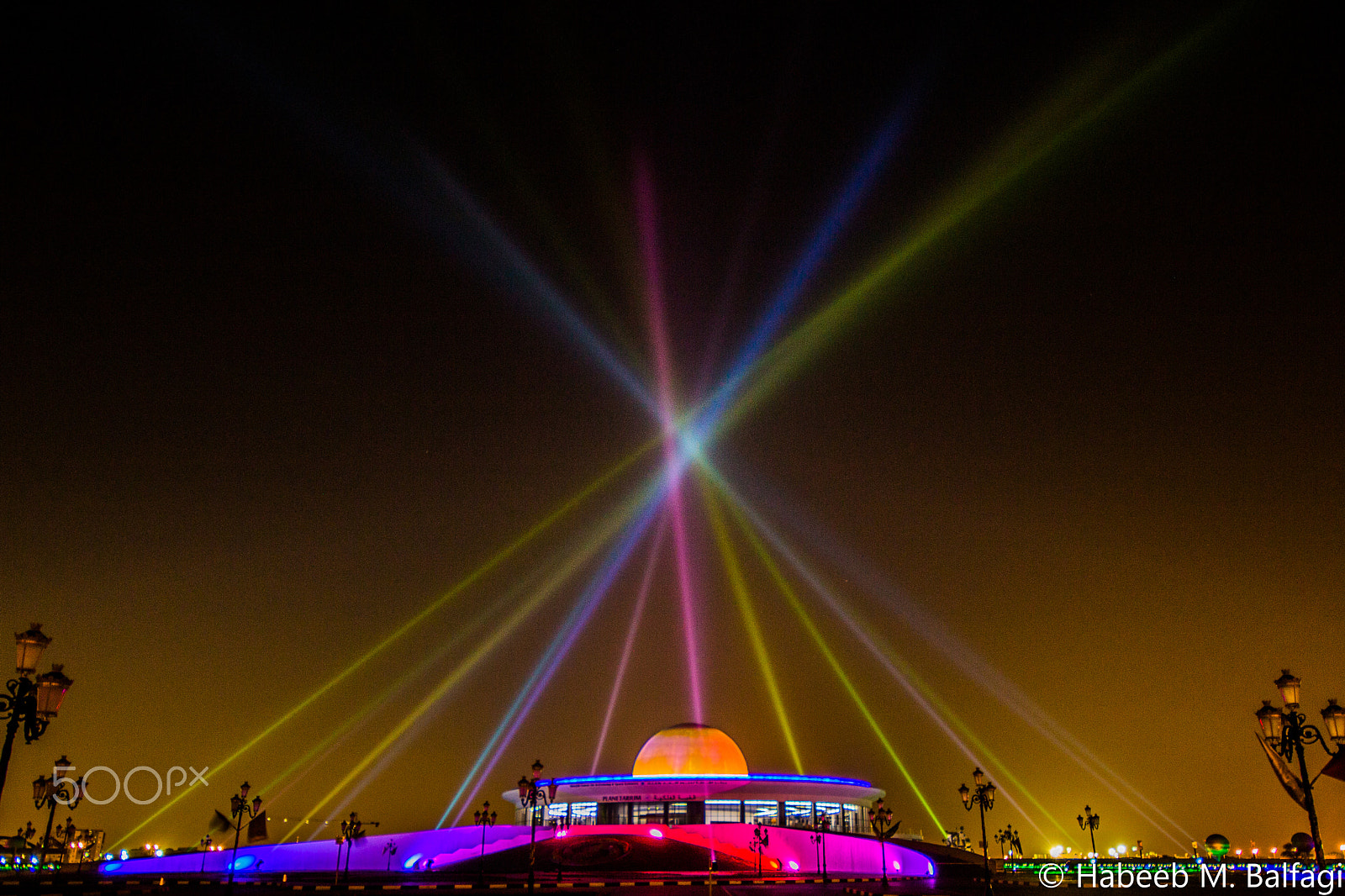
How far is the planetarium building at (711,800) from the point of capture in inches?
2685

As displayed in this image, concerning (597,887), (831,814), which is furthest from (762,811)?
(597,887)

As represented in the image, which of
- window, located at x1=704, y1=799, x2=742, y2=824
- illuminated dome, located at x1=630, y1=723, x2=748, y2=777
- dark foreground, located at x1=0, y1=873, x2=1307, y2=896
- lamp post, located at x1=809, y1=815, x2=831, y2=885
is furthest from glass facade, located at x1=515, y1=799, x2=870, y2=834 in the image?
dark foreground, located at x1=0, y1=873, x2=1307, y2=896

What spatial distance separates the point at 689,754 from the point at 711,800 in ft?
27.6

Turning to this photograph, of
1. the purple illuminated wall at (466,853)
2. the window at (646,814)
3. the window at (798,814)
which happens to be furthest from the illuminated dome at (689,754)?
the purple illuminated wall at (466,853)

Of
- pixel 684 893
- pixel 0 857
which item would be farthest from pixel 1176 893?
pixel 0 857

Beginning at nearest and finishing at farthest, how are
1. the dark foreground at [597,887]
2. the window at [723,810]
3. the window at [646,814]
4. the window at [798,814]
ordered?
the dark foreground at [597,887]
the window at [723,810]
the window at [646,814]
the window at [798,814]

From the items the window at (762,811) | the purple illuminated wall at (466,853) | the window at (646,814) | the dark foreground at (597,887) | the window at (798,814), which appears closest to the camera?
the dark foreground at (597,887)

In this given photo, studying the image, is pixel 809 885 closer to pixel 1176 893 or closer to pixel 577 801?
pixel 1176 893

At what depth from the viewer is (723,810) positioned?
225 ft

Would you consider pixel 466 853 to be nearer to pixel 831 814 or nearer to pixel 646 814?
pixel 646 814

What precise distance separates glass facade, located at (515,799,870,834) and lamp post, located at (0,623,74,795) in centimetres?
5571

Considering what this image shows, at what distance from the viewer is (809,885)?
3059 cm

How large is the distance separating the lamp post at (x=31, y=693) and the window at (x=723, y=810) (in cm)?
5886

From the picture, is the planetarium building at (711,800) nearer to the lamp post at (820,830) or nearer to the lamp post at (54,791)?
the lamp post at (820,830)
